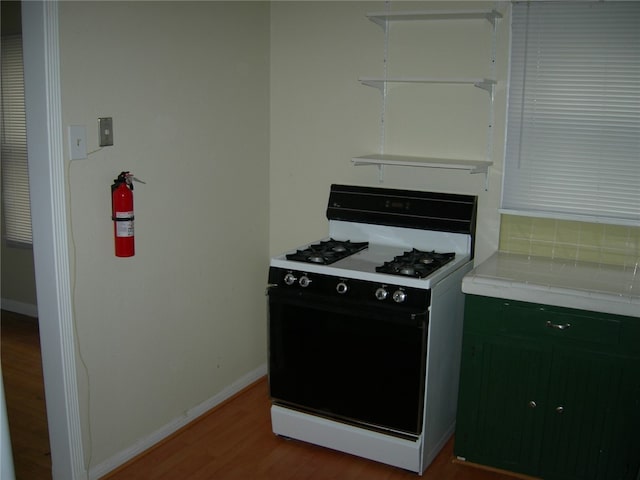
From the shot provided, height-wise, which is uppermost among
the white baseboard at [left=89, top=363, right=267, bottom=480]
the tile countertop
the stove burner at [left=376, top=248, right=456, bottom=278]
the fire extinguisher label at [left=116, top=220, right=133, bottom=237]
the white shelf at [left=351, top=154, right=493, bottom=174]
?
the white shelf at [left=351, top=154, right=493, bottom=174]

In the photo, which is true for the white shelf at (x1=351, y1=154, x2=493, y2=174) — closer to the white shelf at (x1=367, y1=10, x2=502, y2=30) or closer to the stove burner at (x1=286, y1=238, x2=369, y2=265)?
the stove burner at (x1=286, y1=238, x2=369, y2=265)

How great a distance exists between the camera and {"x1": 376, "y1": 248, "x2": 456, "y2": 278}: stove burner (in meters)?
2.81

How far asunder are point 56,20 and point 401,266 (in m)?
1.67

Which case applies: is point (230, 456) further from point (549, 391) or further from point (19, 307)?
point (19, 307)

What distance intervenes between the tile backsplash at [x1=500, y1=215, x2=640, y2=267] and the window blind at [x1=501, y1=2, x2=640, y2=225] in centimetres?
6

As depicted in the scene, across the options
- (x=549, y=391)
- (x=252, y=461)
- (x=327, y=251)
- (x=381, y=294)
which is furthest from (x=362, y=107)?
(x=252, y=461)

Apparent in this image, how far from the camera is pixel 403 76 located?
11.0 feet

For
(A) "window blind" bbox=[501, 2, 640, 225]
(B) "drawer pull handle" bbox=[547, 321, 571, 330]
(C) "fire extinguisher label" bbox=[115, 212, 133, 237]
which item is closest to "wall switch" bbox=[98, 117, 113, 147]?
(C) "fire extinguisher label" bbox=[115, 212, 133, 237]

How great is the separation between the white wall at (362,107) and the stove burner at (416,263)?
0.32 meters

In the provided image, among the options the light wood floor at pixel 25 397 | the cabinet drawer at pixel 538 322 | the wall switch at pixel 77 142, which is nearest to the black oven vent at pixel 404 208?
the cabinet drawer at pixel 538 322

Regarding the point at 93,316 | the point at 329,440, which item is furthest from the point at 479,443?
the point at 93,316

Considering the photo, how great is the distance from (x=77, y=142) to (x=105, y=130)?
0.15m

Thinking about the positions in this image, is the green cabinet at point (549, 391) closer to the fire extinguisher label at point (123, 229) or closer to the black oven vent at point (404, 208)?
the black oven vent at point (404, 208)

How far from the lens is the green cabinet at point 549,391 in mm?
2633
